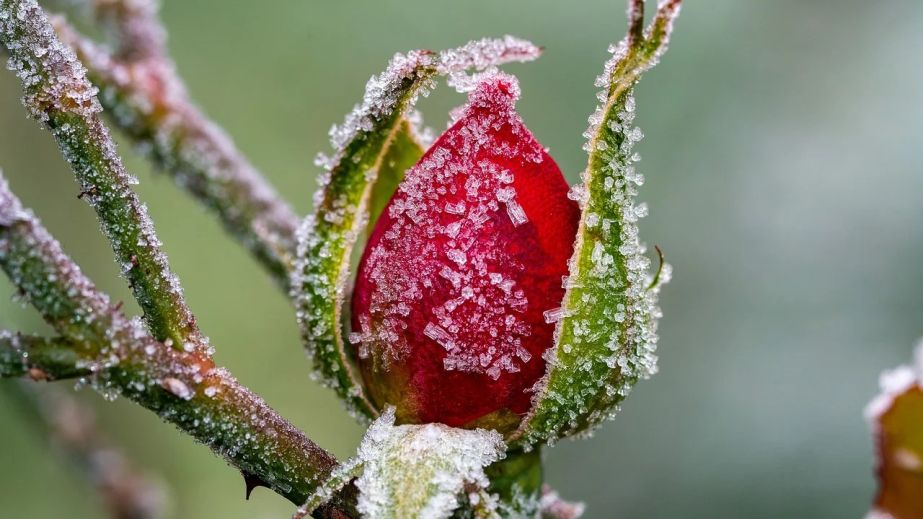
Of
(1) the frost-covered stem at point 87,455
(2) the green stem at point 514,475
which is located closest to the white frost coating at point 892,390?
(2) the green stem at point 514,475

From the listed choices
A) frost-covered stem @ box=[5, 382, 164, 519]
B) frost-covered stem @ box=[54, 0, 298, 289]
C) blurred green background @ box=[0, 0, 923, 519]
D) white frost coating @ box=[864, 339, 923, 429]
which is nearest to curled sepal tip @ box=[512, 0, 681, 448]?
white frost coating @ box=[864, 339, 923, 429]

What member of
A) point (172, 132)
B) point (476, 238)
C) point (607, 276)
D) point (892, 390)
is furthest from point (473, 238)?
point (172, 132)

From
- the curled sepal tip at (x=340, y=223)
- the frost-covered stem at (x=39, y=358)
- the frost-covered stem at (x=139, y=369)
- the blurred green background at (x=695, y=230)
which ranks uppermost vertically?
the blurred green background at (x=695, y=230)

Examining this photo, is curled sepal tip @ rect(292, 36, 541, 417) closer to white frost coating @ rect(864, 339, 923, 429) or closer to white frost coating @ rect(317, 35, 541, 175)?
white frost coating @ rect(317, 35, 541, 175)

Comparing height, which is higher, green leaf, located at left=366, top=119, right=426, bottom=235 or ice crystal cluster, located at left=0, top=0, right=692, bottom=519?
green leaf, located at left=366, top=119, right=426, bottom=235

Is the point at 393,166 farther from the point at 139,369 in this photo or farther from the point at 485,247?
the point at 139,369

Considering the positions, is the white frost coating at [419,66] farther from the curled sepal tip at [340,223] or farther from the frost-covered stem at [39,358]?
the frost-covered stem at [39,358]

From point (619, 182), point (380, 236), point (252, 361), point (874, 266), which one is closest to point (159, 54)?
point (380, 236)
